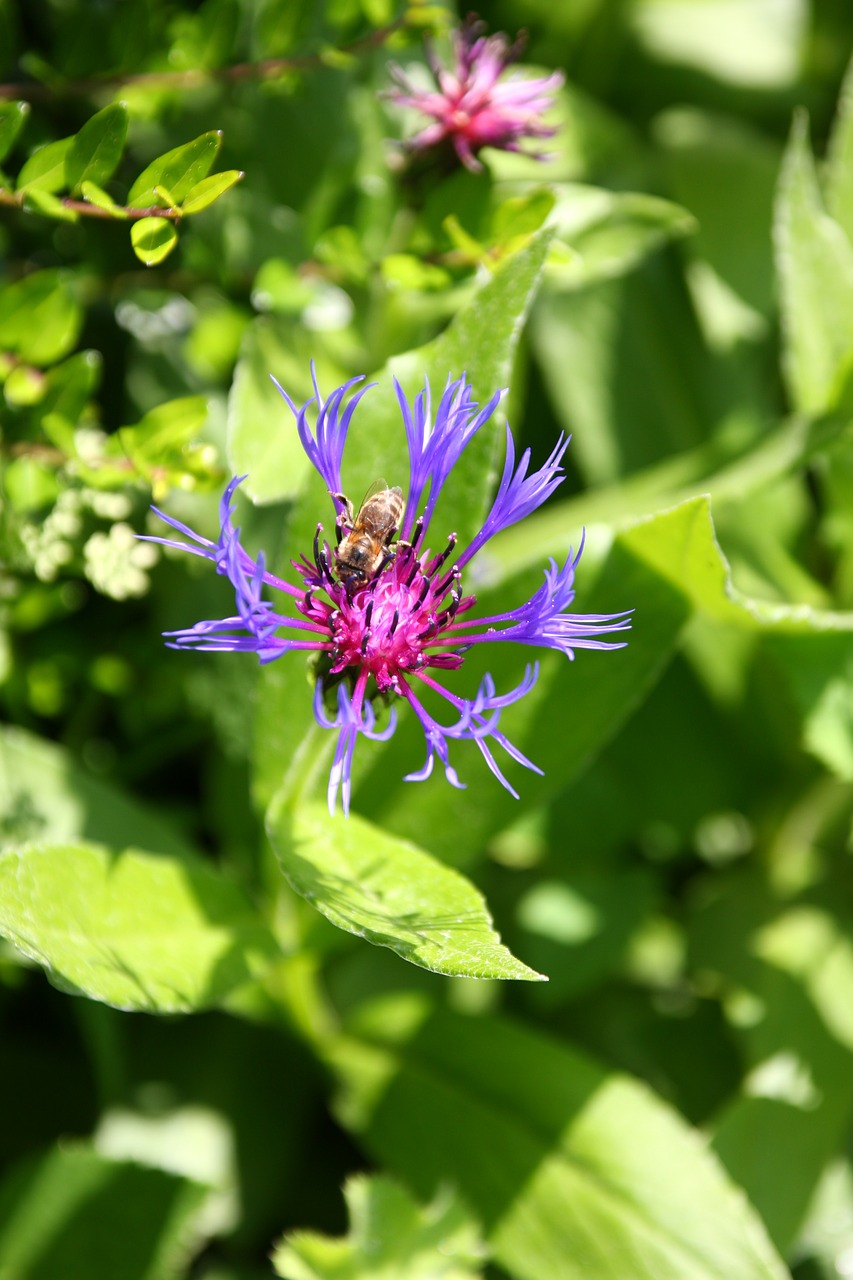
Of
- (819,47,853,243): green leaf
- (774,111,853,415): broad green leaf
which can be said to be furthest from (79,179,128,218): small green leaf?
(819,47,853,243): green leaf

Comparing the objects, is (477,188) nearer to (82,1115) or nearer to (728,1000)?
(728,1000)

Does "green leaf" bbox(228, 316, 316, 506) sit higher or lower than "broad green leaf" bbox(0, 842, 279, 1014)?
higher

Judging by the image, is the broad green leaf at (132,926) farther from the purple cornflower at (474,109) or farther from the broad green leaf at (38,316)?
the purple cornflower at (474,109)

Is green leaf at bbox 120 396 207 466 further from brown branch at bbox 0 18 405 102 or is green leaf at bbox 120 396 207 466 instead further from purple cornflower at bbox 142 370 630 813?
brown branch at bbox 0 18 405 102

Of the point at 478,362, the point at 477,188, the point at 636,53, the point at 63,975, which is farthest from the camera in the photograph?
the point at 636,53

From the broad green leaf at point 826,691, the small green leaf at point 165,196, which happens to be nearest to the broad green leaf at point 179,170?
the small green leaf at point 165,196

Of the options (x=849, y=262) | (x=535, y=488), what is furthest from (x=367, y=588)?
(x=849, y=262)
